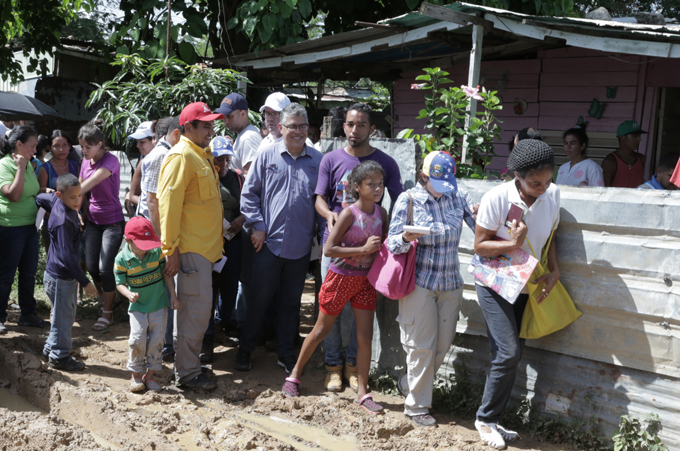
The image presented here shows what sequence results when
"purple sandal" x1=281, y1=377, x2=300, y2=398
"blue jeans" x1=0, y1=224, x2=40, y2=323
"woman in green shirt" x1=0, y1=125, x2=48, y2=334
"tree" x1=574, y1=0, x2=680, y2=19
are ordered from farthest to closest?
"tree" x1=574, y1=0, x2=680, y2=19, "blue jeans" x1=0, y1=224, x2=40, y2=323, "woman in green shirt" x1=0, y1=125, x2=48, y2=334, "purple sandal" x1=281, y1=377, x2=300, y2=398

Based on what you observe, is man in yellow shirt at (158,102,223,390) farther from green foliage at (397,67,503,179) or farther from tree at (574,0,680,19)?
tree at (574,0,680,19)

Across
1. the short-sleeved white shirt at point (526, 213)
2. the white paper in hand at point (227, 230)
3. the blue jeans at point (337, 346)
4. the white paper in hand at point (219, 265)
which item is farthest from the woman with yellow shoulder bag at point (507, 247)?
the white paper in hand at point (227, 230)

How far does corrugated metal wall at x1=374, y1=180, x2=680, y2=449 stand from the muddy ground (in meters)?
0.43

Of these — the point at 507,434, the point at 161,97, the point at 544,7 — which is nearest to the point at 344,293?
the point at 507,434

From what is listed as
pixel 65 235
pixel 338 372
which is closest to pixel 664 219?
pixel 338 372

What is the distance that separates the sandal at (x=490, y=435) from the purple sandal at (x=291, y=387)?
1.35 meters

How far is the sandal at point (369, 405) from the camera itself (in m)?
4.12

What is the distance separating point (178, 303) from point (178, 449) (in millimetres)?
1153

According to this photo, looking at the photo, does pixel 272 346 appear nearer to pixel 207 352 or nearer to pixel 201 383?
pixel 207 352

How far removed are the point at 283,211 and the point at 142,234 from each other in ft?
3.49

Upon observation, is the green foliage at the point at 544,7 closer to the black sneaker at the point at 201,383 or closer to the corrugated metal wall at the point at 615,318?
the corrugated metal wall at the point at 615,318

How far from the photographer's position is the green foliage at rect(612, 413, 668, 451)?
344cm

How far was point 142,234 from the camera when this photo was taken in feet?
14.1

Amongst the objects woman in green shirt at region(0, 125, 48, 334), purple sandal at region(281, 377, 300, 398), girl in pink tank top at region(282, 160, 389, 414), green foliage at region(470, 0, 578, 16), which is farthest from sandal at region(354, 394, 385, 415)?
green foliage at region(470, 0, 578, 16)
